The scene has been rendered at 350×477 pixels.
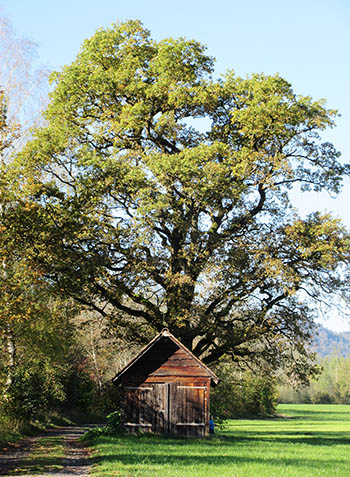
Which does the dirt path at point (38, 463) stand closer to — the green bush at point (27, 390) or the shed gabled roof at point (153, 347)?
the shed gabled roof at point (153, 347)

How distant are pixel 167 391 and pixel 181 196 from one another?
9383mm

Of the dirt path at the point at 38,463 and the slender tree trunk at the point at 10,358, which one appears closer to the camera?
the dirt path at the point at 38,463

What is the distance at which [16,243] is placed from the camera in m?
23.0

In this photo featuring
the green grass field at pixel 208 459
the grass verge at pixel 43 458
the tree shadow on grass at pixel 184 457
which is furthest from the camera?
the tree shadow on grass at pixel 184 457

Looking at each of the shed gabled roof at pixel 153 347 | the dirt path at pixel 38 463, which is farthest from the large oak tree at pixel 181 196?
the dirt path at pixel 38 463

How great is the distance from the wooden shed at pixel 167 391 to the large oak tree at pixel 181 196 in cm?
169

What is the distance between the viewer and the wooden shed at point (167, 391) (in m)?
27.0

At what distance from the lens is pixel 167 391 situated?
27.2 metres

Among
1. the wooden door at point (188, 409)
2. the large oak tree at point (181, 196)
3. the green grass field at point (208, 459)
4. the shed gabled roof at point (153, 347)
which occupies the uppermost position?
the large oak tree at point (181, 196)

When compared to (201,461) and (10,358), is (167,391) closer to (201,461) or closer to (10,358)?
(10,358)

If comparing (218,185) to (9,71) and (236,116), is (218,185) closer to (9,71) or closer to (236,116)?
(236,116)

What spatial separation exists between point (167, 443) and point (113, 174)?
1194 centimetres

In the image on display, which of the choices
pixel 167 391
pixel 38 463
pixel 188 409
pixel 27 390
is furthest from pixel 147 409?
pixel 38 463

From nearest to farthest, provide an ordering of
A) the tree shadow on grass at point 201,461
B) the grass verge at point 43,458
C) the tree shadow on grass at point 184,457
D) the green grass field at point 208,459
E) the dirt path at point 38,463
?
the dirt path at point 38,463, the green grass field at point 208,459, the grass verge at point 43,458, the tree shadow on grass at point 201,461, the tree shadow on grass at point 184,457
